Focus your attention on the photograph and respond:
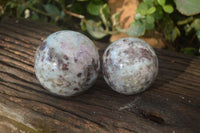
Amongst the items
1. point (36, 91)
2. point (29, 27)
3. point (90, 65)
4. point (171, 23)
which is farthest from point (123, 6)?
point (36, 91)

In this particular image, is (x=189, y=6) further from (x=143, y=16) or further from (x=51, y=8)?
(x=51, y=8)

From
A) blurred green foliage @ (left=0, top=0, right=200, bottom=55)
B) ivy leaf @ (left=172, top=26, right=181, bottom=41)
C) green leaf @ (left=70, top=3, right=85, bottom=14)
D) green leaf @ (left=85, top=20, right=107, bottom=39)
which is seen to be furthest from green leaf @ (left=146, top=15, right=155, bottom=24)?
green leaf @ (left=70, top=3, right=85, bottom=14)

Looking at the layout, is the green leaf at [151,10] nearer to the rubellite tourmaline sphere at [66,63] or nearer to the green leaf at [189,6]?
the green leaf at [189,6]

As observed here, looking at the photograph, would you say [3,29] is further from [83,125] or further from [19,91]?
[83,125]

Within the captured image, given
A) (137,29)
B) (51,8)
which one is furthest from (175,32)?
(51,8)

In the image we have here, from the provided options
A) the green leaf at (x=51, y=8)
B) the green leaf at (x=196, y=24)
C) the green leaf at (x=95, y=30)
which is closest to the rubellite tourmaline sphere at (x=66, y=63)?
the green leaf at (x=95, y=30)

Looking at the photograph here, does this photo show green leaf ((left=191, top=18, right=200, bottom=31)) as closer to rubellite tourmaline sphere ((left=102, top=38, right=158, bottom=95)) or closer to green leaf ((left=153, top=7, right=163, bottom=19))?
green leaf ((left=153, top=7, right=163, bottom=19))
